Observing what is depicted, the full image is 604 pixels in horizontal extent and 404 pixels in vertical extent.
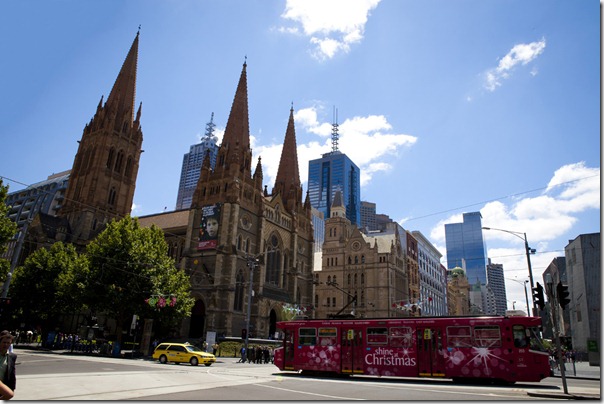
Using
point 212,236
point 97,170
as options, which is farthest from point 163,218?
point 212,236

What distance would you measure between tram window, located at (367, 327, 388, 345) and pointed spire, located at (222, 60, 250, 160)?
4068 centimetres

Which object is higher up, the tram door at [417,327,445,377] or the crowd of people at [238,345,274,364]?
the tram door at [417,327,445,377]

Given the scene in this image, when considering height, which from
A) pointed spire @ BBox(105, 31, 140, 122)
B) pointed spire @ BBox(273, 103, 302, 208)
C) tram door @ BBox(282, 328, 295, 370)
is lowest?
tram door @ BBox(282, 328, 295, 370)

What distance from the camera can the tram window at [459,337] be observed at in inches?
→ 700

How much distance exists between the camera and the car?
26.0 metres

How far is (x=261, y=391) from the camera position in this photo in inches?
503

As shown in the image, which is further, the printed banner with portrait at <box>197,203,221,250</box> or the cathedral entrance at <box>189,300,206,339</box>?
the printed banner with portrait at <box>197,203,221,250</box>

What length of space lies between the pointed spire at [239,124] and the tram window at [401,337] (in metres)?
41.4

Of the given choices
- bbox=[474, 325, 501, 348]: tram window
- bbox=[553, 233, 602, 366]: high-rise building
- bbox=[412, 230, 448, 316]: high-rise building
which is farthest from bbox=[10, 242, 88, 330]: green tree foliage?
bbox=[412, 230, 448, 316]: high-rise building

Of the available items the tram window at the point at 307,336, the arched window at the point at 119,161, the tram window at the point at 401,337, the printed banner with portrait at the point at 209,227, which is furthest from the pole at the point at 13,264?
the arched window at the point at 119,161

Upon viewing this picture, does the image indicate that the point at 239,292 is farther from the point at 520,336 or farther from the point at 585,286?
the point at 585,286

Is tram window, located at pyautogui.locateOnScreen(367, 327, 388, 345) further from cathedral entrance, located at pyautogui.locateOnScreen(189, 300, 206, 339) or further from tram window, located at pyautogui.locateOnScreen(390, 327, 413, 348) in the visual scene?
cathedral entrance, located at pyautogui.locateOnScreen(189, 300, 206, 339)

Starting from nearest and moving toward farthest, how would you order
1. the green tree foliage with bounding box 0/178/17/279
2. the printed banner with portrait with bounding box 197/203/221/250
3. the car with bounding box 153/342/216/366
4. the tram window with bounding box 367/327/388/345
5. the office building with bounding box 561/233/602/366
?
the tram window with bounding box 367/327/388/345
the car with bounding box 153/342/216/366
the green tree foliage with bounding box 0/178/17/279
the office building with bounding box 561/233/602/366
the printed banner with portrait with bounding box 197/203/221/250

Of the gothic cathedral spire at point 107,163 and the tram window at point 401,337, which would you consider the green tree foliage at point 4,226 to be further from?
the gothic cathedral spire at point 107,163
